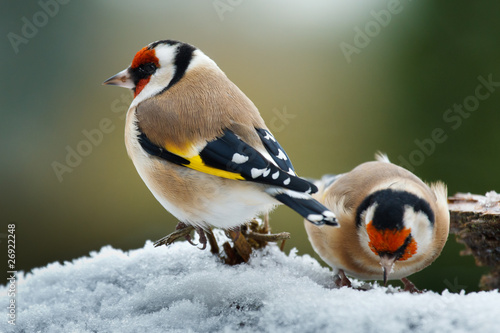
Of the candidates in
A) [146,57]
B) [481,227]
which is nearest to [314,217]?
[481,227]

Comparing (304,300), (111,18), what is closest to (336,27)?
(111,18)

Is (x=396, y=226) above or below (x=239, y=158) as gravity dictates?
below

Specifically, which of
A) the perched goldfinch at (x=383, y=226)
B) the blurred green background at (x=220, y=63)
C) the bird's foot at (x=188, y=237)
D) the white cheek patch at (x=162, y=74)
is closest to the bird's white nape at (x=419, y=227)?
the perched goldfinch at (x=383, y=226)

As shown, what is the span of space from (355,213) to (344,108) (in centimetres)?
172

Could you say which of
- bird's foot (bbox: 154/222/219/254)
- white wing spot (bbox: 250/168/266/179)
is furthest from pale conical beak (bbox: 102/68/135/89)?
white wing spot (bbox: 250/168/266/179)

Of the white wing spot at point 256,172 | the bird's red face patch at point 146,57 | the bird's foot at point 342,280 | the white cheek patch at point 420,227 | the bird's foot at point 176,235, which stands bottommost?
the bird's foot at point 342,280

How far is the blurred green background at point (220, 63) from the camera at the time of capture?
2.92 metres

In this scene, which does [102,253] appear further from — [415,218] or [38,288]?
[415,218]

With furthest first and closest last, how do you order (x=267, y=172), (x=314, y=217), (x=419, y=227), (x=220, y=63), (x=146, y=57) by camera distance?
(x=220, y=63)
(x=146, y=57)
(x=419, y=227)
(x=267, y=172)
(x=314, y=217)

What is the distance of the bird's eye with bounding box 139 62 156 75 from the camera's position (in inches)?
65.5

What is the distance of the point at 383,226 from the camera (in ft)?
4.67

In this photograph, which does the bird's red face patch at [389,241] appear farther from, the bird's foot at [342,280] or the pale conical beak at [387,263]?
the bird's foot at [342,280]

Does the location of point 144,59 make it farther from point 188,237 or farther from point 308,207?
point 308,207

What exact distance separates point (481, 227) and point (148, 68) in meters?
1.24
